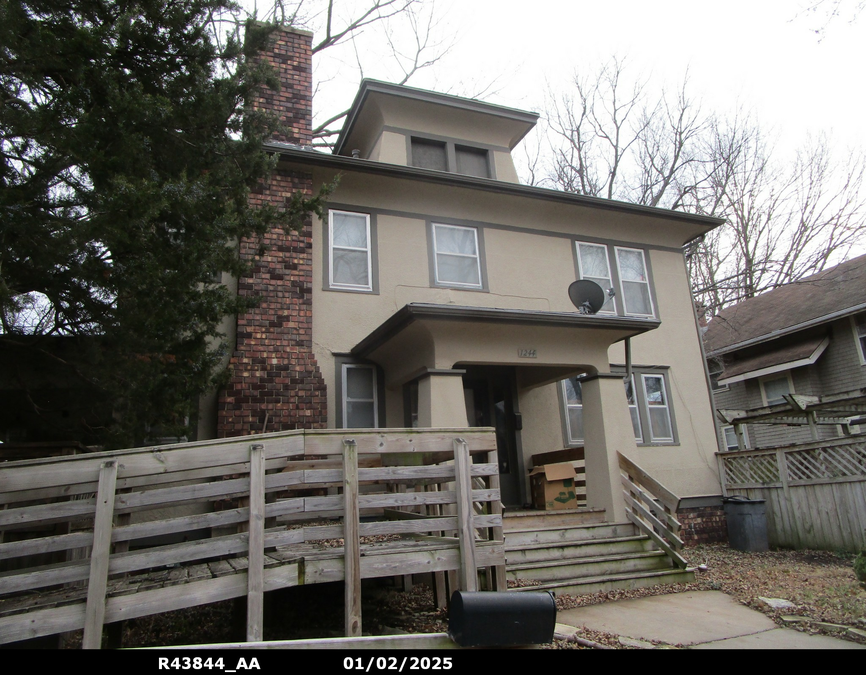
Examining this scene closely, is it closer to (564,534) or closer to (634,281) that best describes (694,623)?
(564,534)

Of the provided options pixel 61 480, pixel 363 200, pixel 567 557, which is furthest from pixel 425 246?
pixel 61 480

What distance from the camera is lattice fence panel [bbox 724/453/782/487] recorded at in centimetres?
1134

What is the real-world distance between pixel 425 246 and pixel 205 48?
499 centimetres

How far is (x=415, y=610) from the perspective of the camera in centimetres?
632

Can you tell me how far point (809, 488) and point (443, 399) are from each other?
704cm

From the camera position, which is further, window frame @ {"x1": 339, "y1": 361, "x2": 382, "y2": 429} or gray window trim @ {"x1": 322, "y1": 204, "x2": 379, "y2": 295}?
gray window trim @ {"x1": 322, "y1": 204, "x2": 379, "y2": 295}

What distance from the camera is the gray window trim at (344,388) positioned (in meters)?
9.46

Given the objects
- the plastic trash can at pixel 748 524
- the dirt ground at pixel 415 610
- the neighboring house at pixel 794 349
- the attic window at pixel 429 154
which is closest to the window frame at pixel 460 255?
the attic window at pixel 429 154

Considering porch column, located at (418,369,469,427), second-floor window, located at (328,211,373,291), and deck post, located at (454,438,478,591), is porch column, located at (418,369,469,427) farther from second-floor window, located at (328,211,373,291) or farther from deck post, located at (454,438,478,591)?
second-floor window, located at (328,211,373,291)

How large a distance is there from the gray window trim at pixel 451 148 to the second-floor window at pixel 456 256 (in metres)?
1.48

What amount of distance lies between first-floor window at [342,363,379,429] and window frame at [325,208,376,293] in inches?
51.2

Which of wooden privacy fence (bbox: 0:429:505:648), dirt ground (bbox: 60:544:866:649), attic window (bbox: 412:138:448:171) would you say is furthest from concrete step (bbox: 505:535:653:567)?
attic window (bbox: 412:138:448:171)

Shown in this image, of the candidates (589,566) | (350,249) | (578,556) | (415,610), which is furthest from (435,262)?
(415,610)

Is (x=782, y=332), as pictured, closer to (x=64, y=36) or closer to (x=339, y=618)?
(x=339, y=618)
